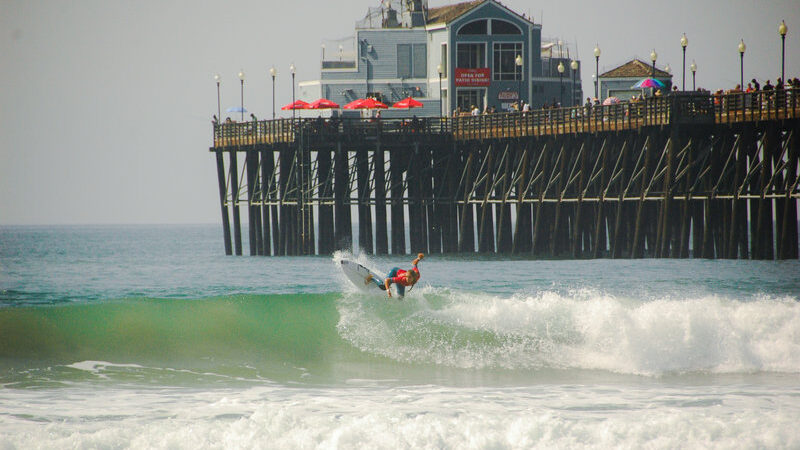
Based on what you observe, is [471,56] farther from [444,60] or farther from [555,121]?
[555,121]

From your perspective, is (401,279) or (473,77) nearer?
(401,279)

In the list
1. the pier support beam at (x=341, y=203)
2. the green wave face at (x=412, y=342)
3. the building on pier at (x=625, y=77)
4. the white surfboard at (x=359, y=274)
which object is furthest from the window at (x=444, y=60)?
the green wave face at (x=412, y=342)

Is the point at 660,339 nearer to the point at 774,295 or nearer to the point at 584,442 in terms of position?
the point at 584,442

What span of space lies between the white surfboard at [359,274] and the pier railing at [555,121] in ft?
52.2

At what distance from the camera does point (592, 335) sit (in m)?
Answer: 21.3

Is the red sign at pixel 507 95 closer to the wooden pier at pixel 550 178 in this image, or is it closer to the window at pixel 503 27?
the window at pixel 503 27

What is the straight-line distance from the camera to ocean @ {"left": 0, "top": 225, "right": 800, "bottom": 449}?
14367 millimetres

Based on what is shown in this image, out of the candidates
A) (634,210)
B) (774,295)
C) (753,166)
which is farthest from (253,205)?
(774,295)

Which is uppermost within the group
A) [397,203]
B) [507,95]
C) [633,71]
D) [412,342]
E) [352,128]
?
[633,71]

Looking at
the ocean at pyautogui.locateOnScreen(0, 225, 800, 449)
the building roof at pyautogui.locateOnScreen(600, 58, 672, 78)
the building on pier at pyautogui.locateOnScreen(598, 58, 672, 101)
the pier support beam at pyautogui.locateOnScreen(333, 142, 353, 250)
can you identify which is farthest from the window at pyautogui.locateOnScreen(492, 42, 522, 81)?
the ocean at pyautogui.locateOnScreen(0, 225, 800, 449)

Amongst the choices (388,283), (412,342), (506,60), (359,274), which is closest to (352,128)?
(506,60)

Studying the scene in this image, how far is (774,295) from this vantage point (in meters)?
31.2

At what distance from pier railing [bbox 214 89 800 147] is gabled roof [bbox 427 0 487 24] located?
1183 centimetres

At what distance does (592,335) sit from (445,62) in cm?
3925
